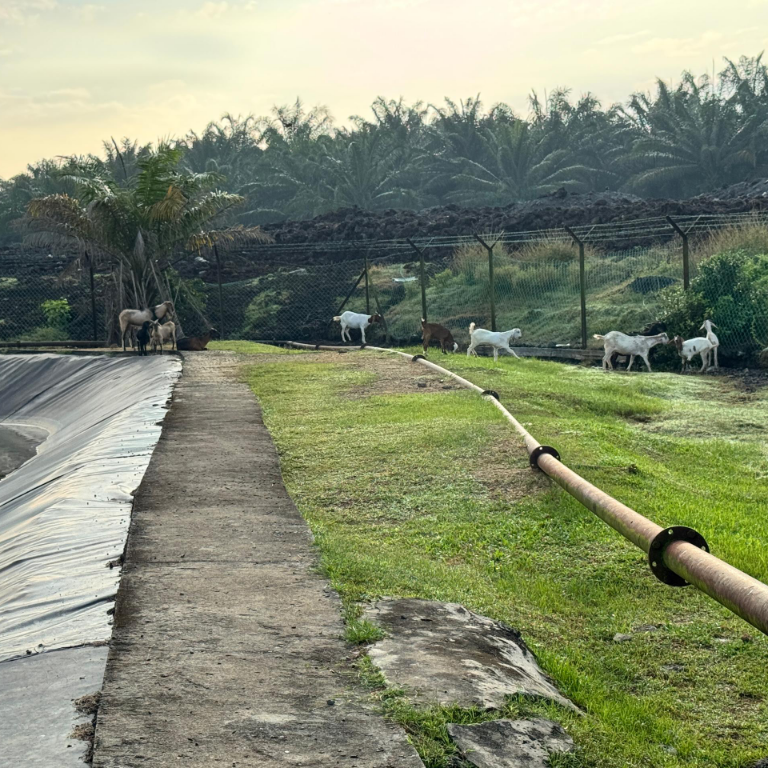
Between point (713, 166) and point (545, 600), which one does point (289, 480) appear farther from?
point (713, 166)

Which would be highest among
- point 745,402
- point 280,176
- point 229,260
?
point 280,176

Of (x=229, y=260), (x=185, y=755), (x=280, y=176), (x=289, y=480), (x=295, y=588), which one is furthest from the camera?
(x=280, y=176)

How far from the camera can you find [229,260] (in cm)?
3584

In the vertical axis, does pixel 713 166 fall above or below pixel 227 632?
above

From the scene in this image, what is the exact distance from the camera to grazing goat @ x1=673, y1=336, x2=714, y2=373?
1834 cm

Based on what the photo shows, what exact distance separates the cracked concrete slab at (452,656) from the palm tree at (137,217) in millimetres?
20005

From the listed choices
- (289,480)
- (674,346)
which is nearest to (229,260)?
(674,346)

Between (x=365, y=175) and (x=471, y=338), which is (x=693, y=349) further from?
(x=365, y=175)

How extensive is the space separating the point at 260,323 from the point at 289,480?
2135cm

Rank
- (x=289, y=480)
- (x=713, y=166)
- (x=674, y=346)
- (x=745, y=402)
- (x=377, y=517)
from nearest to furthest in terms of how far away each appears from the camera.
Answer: (x=377, y=517) → (x=289, y=480) → (x=745, y=402) → (x=674, y=346) → (x=713, y=166)

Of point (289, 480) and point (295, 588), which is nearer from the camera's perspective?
point (295, 588)

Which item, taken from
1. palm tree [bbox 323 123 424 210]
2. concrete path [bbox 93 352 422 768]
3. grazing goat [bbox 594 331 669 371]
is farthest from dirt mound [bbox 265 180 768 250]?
concrete path [bbox 93 352 422 768]

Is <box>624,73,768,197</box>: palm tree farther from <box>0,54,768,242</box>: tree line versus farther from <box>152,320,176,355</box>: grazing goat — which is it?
<box>152,320,176,355</box>: grazing goat

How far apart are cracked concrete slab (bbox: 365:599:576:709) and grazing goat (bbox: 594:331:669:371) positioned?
46.3 ft
